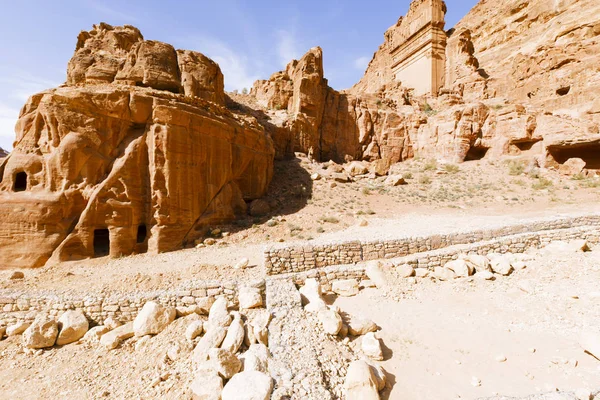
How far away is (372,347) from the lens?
419 cm

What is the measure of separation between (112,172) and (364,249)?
1057 cm

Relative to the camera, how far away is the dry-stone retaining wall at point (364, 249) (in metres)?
7.49

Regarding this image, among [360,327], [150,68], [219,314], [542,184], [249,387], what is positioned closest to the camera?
[249,387]

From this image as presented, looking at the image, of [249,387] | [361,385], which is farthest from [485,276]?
[249,387]

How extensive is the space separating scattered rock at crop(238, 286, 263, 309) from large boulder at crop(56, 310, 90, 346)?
329cm

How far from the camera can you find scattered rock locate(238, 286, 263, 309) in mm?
5570

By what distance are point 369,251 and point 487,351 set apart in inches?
154

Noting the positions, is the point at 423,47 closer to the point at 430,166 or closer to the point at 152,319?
the point at 430,166

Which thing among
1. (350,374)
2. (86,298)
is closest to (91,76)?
(86,298)

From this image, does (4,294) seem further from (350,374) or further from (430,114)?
(430,114)

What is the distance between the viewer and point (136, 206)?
10859mm

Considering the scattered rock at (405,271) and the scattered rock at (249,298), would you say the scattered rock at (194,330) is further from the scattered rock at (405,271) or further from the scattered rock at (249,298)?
the scattered rock at (405,271)

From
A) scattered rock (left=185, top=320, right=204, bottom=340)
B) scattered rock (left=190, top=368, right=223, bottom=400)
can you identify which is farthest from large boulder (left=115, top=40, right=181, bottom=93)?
scattered rock (left=190, top=368, right=223, bottom=400)

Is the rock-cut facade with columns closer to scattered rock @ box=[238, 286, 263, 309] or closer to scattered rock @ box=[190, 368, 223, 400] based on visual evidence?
scattered rock @ box=[238, 286, 263, 309]
